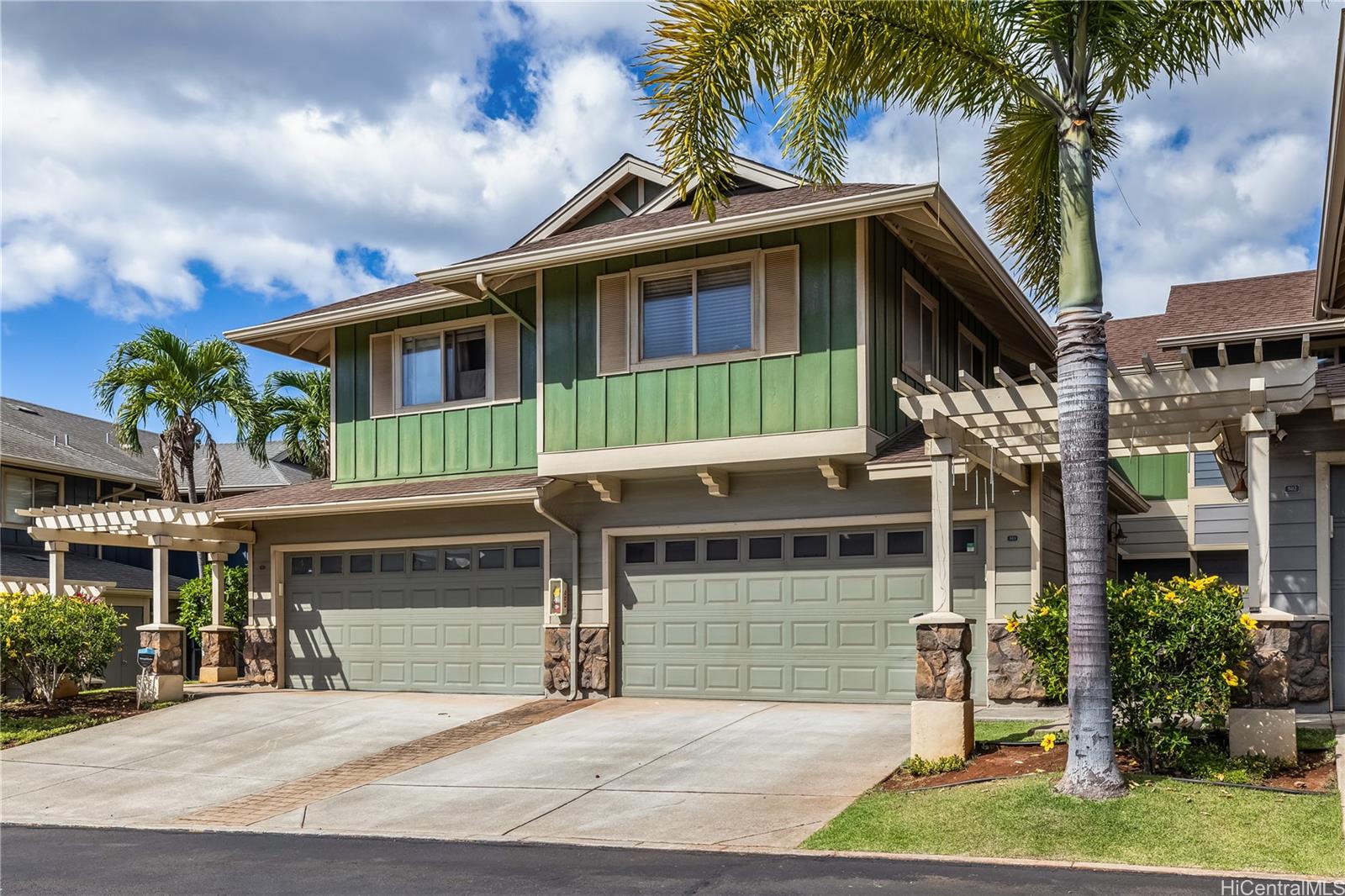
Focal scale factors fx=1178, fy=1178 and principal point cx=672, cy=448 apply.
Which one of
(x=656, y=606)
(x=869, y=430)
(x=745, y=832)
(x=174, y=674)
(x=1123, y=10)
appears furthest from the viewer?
(x=174, y=674)

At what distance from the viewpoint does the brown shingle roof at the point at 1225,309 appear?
16.9 metres

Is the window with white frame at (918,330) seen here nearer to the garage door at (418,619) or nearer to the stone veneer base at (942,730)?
the stone veneer base at (942,730)

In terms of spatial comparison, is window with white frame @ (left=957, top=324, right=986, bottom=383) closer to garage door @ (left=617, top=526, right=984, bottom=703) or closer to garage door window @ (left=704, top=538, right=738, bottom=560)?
garage door @ (left=617, top=526, right=984, bottom=703)

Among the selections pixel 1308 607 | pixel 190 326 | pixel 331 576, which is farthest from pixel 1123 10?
pixel 190 326

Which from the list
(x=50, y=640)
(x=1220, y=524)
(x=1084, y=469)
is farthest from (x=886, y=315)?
(x=50, y=640)

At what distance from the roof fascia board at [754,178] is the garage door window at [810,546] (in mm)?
4521

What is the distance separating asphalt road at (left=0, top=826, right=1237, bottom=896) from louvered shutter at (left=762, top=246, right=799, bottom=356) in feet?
22.8

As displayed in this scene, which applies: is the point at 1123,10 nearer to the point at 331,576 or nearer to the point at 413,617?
the point at 413,617

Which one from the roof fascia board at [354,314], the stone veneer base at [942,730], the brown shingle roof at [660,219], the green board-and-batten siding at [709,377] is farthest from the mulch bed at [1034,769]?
the roof fascia board at [354,314]

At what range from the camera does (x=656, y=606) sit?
15.2m

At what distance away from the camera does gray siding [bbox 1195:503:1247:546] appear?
20.7m

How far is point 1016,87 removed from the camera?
9.59 meters

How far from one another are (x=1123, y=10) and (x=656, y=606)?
8919 mm

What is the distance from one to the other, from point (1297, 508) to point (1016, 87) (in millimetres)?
5516
